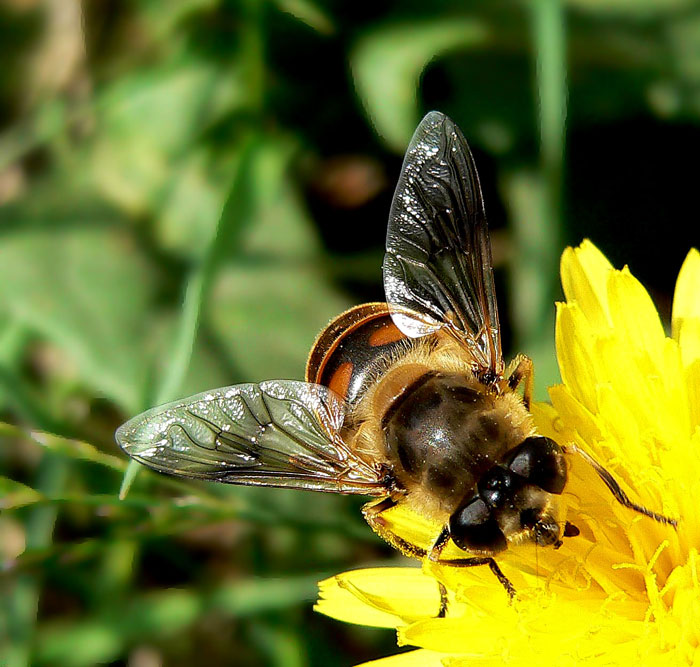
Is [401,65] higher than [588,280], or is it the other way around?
[401,65]

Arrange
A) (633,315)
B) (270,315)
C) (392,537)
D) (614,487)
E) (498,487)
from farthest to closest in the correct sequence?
(270,315) → (633,315) → (392,537) → (614,487) → (498,487)

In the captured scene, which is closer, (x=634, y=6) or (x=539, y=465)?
(x=539, y=465)

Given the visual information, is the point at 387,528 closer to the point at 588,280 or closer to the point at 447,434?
the point at 447,434

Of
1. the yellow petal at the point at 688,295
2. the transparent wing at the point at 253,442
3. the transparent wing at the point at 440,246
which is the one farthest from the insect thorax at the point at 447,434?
the yellow petal at the point at 688,295

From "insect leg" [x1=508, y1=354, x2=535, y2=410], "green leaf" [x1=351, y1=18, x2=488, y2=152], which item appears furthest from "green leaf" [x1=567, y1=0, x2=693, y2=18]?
"insect leg" [x1=508, y1=354, x2=535, y2=410]

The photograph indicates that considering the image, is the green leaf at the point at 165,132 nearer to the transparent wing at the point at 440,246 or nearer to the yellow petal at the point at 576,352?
the transparent wing at the point at 440,246

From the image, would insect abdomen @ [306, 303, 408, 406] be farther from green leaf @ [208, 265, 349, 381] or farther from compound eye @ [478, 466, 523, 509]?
green leaf @ [208, 265, 349, 381]

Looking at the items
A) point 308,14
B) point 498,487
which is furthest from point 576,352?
point 308,14
